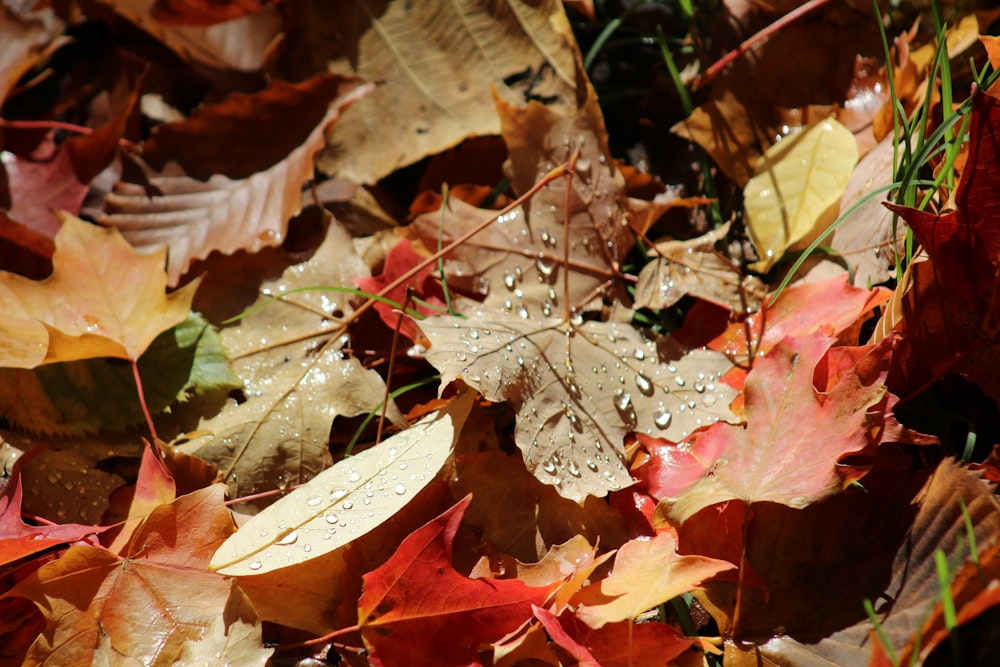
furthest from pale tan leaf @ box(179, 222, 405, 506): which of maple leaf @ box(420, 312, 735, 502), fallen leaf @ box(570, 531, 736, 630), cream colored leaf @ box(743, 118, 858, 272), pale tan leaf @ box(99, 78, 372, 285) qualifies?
cream colored leaf @ box(743, 118, 858, 272)

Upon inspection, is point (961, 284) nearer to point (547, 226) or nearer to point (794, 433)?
point (794, 433)

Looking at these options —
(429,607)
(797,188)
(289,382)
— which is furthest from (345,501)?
(797,188)

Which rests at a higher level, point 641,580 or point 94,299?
point 94,299

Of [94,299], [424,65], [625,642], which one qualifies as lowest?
[625,642]

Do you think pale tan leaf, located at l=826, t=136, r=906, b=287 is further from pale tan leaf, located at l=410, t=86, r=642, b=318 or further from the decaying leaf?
pale tan leaf, located at l=410, t=86, r=642, b=318

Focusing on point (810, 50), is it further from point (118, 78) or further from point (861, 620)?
point (118, 78)

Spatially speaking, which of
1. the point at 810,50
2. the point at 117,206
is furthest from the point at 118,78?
the point at 810,50
